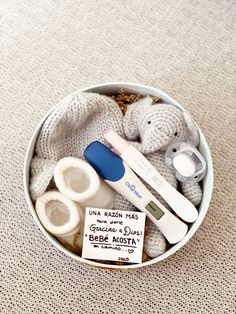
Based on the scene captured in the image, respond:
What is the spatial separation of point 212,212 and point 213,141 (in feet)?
0.44

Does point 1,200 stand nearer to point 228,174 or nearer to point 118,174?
point 118,174

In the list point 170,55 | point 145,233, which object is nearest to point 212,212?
point 145,233

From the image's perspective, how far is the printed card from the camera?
0.79m

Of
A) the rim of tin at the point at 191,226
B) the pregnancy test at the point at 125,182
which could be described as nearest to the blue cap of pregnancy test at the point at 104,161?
the pregnancy test at the point at 125,182

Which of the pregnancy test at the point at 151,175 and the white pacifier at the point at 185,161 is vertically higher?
the white pacifier at the point at 185,161

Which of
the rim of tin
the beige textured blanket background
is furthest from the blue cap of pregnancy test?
the beige textured blanket background

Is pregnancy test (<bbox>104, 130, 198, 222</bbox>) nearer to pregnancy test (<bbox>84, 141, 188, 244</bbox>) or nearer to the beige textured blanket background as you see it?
pregnancy test (<bbox>84, 141, 188, 244</bbox>)

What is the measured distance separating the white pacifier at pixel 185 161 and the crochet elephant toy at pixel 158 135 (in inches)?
0.4

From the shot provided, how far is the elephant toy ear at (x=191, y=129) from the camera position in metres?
0.79

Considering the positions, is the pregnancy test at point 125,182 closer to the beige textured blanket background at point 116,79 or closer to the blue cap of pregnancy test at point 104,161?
the blue cap of pregnancy test at point 104,161

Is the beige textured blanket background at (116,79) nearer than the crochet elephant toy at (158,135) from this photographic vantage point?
No

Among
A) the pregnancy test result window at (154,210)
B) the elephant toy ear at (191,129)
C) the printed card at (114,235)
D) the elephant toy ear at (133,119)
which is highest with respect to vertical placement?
the elephant toy ear at (191,129)

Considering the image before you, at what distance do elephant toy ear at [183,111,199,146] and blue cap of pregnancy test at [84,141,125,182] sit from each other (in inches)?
5.0

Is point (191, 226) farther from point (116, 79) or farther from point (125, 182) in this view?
point (116, 79)
